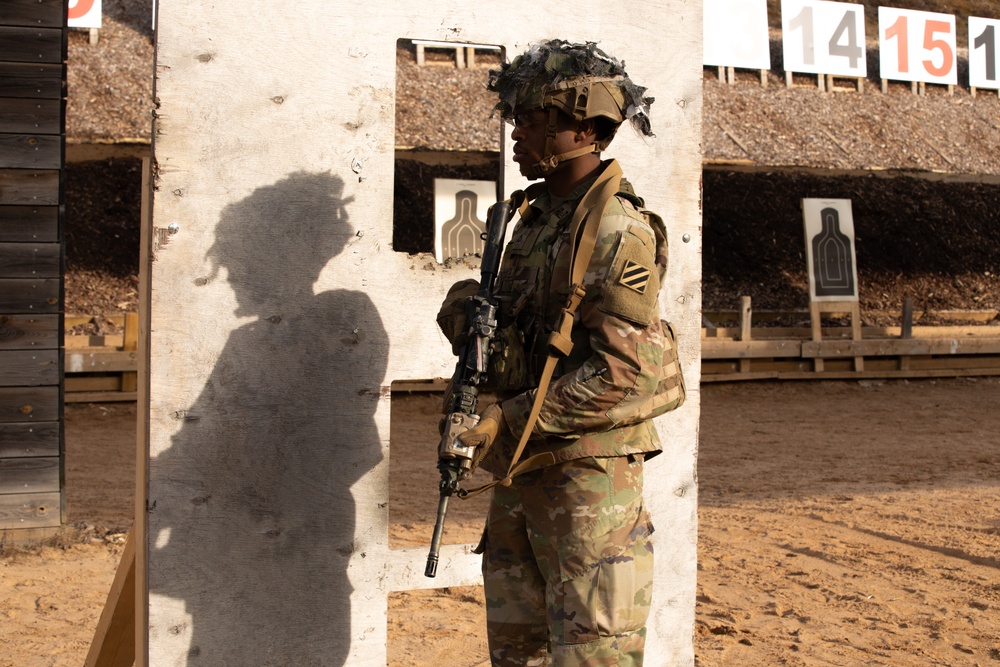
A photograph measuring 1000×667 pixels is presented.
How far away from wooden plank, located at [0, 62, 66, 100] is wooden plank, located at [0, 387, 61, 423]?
1610 millimetres

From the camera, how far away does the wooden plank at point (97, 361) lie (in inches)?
365

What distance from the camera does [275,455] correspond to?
123 inches

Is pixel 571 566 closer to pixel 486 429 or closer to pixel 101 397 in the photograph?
pixel 486 429

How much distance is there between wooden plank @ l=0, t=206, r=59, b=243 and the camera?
5.67 meters

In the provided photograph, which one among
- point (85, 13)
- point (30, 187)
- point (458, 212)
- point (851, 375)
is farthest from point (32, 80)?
point (851, 375)

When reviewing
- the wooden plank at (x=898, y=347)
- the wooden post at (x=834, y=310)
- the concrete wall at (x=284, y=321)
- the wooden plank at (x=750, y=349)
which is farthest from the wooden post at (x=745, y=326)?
the concrete wall at (x=284, y=321)

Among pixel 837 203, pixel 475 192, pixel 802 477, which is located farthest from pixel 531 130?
pixel 837 203

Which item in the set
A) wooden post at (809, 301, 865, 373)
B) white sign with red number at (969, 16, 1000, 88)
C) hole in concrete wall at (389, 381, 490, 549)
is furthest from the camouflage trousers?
white sign with red number at (969, 16, 1000, 88)

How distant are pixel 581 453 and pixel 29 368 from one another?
429cm

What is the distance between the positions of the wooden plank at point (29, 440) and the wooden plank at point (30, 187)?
4.05ft

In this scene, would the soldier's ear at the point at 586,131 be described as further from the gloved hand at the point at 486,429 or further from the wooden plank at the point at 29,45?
the wooden plank at the point at 29,45

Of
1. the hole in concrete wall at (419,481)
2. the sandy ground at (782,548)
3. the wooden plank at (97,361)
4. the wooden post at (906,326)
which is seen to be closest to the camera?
the sandy ground at (782,548)

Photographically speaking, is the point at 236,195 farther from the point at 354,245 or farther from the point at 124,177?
the point at 124,177

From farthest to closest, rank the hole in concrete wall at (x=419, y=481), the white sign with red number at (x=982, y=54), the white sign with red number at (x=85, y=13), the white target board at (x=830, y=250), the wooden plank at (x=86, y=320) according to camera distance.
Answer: the white sign with red number at (x=982, y=54)
the white sign with red number at (x=85, y=13)
the white target board at (x=830, y=250)
the wooden plank at (x=86, y=320)
the hole in concrete wall at (x=419, y=481)
